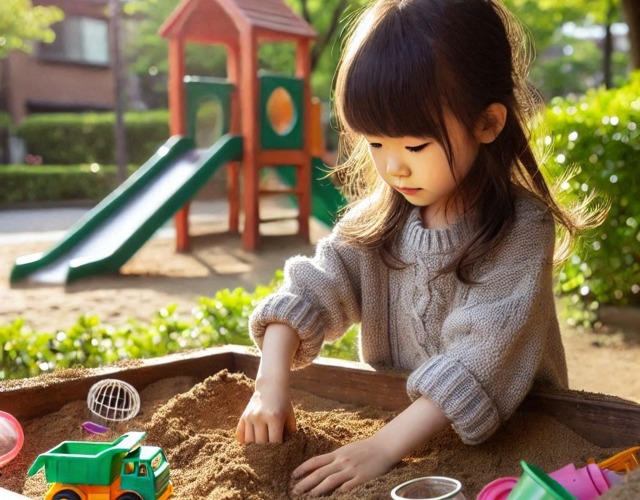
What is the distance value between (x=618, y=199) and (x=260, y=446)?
4024mm

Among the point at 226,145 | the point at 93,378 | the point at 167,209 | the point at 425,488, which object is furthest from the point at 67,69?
the point at 425,488

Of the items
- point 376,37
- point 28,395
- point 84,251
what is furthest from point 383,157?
point 84,251

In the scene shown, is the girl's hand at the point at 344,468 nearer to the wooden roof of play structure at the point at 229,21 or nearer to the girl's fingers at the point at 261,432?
the girl's fingers at the point at 261,432

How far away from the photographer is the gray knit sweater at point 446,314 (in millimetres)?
1761

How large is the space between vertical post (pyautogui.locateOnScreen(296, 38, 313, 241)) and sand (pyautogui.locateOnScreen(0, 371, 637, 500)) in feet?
23.2

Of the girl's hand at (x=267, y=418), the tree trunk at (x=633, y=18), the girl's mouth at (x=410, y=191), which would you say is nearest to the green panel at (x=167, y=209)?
the tree trunk at (x=633, y=18)

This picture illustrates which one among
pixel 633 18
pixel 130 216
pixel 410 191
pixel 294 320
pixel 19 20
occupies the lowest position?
pixel 130 216

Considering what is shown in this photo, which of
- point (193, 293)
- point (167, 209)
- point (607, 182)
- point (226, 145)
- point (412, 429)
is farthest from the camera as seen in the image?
point (226, 145)

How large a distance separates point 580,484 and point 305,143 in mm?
7906

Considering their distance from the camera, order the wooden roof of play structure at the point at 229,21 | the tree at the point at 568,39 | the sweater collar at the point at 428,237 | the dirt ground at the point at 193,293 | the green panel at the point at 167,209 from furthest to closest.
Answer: the tree at the point at 568,39
the wooden roof of play structure at the point at 229,21
the green panel at the point at 167,209
the dirt ground at the point at 193,293
the sweater collar at the point at 428,237

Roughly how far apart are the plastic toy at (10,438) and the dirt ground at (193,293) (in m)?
2.90

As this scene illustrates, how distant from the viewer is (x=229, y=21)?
9.56 meters

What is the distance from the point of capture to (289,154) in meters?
9.03

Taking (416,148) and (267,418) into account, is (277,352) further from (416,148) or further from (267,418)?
(416,148)
